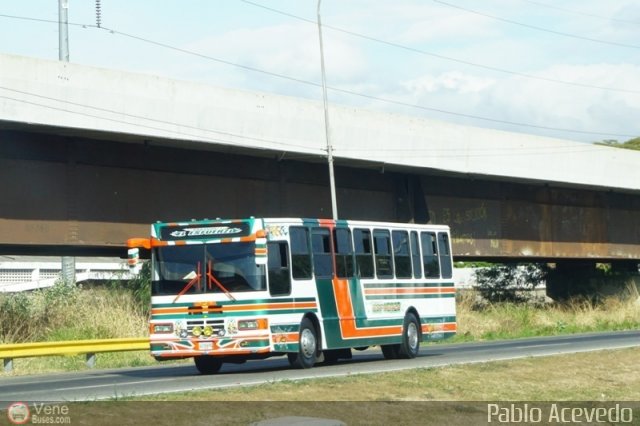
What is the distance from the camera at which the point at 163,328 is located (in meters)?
20.5

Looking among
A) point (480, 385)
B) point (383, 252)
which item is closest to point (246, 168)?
point (383, 252)

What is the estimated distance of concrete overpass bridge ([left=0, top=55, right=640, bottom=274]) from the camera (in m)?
27.2

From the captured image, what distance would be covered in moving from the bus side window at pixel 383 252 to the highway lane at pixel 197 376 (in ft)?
6.06

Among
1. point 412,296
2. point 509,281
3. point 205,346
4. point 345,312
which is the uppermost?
point 509,281

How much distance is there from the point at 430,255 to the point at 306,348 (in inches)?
225

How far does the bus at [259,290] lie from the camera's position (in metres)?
20.2

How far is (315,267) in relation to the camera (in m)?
21.8

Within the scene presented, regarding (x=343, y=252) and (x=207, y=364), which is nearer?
(x=207, y=364)

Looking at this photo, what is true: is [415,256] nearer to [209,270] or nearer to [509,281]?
[209,270]

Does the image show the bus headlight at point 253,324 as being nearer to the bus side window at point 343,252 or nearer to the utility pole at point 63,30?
the bus side window at point 343,252

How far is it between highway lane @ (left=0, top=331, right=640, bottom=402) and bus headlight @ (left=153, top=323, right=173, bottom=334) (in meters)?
0.82

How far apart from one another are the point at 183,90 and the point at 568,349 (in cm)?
1166

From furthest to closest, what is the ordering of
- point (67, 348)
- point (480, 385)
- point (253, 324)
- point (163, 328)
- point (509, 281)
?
1. point (509, 281)
2. point (67, 348)
3. point (163, 328)
4. point (253, 324)
5. point (480, 385)

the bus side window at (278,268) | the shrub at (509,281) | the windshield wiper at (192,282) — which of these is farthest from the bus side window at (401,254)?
the shrub at (509,281)
